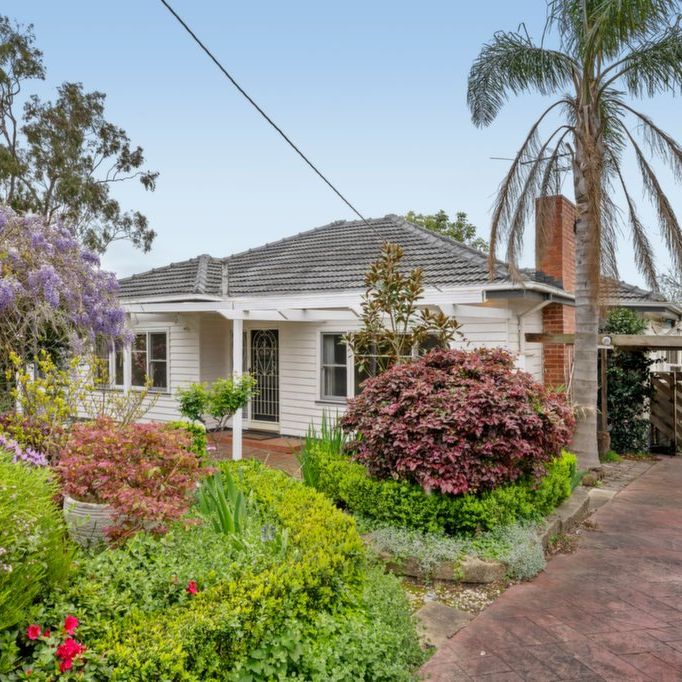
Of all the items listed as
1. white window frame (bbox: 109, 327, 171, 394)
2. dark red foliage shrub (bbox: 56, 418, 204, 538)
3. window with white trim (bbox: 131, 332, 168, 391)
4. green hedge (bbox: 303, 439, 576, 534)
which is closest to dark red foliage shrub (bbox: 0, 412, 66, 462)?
dark red foliage shrub (bbox: 56, 418, 204, 538)

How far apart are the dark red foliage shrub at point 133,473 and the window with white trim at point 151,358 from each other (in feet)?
31.7

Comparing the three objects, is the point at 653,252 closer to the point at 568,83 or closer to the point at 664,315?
the point at 568,83

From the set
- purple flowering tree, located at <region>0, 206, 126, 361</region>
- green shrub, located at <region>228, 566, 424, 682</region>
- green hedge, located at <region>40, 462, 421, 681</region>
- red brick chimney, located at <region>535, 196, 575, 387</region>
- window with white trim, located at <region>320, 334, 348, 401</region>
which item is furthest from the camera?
window with white trim, located at <region>320, 334, 348, 401</region>

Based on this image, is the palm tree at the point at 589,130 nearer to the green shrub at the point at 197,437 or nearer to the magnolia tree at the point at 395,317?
the magnolia tree at the point at 395,317

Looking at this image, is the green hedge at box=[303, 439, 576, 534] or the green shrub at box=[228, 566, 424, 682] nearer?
the green shrub at box=[228, 566, 424, 682]

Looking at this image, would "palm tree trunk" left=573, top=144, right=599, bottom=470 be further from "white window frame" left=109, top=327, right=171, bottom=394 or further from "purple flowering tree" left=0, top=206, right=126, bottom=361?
"white window frame" left=109, top=327, right=171, bottom=394

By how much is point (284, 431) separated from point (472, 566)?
8.22 meters

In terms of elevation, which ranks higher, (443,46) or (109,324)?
(443,46)

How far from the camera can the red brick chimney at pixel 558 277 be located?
11922 millimetres

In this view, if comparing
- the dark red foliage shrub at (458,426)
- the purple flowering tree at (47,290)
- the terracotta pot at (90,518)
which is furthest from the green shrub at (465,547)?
the purple flowering tree at (47,290)

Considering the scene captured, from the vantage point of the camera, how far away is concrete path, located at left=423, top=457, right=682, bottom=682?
3711mm

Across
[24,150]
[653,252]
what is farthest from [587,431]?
[24,150]

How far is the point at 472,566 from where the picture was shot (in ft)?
16.7

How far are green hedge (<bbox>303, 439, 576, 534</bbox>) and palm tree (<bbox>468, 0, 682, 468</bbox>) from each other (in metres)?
3.78
